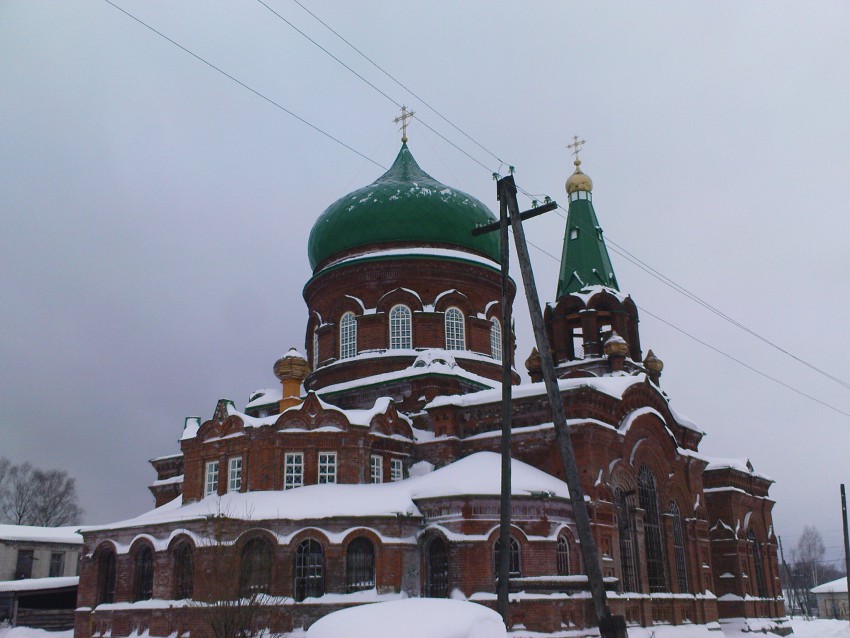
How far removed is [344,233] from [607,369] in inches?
372

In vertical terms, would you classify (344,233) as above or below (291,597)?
above

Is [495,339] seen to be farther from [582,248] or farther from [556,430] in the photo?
[556,430]

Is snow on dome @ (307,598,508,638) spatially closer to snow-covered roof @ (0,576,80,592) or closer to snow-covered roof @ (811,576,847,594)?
snow-covered roof @ (0,576,80,592)

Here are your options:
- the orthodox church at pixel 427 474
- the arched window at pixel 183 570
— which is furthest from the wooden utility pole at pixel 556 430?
the arched window at pixel 183 570

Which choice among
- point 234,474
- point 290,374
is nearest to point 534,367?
point 290,374

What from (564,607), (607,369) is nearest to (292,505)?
(564,607)

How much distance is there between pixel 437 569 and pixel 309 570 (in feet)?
9.41

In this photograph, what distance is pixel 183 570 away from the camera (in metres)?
19.7

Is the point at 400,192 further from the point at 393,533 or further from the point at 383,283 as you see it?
the point at 393,533

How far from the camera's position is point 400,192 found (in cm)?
2792

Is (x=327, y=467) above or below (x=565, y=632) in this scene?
above

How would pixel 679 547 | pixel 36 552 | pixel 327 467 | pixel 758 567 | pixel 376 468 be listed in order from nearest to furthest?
pixel 327 467 → pixel 376 468 → pixel 679 547 → pixel 758 567 → pixel 36 552

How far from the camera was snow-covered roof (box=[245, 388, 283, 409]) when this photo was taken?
26.3m

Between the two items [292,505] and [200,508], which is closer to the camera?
[292,505]
